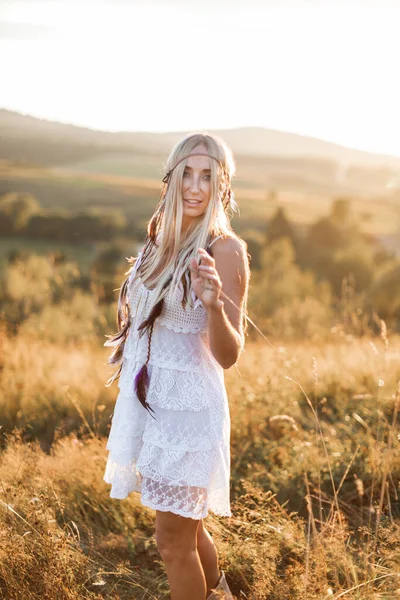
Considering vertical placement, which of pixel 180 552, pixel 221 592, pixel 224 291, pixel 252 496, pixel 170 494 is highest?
pixel 224 291

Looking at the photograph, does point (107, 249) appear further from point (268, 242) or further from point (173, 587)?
point (173, 587)

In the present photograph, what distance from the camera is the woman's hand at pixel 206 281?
6.17ft

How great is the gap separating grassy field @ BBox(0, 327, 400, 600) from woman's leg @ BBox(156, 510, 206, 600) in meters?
0.40

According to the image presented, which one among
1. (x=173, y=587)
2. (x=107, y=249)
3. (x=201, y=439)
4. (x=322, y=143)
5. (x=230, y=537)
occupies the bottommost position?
(x=107, y=249)

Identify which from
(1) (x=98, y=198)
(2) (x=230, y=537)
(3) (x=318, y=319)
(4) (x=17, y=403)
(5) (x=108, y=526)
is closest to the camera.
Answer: (2) (x=230, y=537)

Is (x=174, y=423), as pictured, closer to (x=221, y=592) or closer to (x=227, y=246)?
(x=227, y=246)

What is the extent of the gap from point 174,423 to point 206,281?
2.02ft

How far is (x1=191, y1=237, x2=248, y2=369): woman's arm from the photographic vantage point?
6.22 feet

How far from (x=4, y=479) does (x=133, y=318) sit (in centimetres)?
156

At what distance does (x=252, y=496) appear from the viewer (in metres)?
3.85

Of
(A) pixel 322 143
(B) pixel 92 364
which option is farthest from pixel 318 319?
(A) pixel 322 143

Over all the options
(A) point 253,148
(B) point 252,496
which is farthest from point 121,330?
(A) point 253,148

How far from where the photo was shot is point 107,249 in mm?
36469

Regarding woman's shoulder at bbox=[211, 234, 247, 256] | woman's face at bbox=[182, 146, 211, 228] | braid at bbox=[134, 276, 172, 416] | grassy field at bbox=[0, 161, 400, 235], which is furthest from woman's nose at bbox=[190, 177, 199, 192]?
grassy field at bbox=[0, 161, 400, 235]
